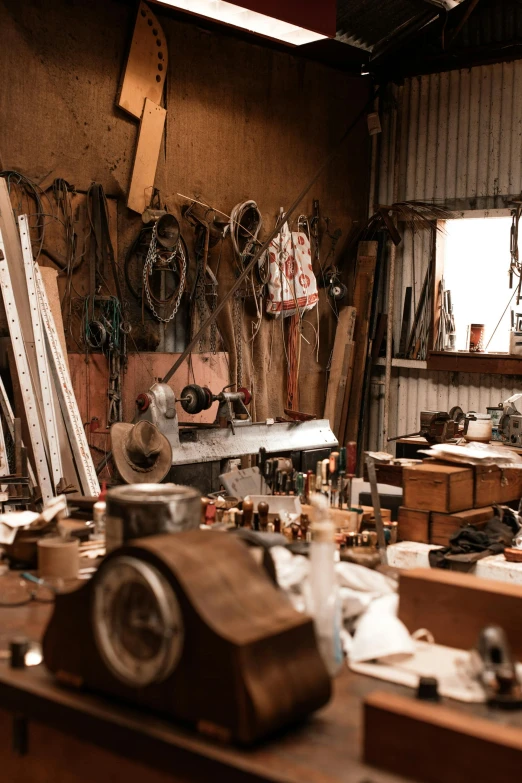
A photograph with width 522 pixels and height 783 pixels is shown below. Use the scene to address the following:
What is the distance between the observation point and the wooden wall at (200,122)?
6008 millimetres

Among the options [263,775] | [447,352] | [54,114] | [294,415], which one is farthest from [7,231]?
[263,775]

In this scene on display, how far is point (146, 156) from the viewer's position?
6676mm

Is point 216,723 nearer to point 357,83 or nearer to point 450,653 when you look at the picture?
point 450,653

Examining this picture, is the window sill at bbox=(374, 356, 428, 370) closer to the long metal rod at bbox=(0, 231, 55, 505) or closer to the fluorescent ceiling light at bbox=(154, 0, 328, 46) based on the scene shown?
the fluorescent ceiling light at bbox=(154, 0, 328, 46)

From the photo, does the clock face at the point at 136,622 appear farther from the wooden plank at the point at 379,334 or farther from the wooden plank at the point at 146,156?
the wooden plank at the point at 379,334

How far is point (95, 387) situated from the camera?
6.25m

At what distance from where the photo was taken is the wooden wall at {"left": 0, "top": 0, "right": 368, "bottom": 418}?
6008 millimetres

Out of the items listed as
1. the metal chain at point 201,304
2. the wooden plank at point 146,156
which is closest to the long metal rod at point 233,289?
the metal chain at point 201,304

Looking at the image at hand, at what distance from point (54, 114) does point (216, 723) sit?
5473mm

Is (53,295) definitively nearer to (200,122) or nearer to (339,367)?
(200,122)

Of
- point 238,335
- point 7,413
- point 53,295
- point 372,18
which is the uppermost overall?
point 372,18

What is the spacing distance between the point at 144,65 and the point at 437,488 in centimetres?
435

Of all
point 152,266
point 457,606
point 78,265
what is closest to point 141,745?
point 457,606

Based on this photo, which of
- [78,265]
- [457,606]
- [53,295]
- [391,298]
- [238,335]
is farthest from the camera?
[391,298]
